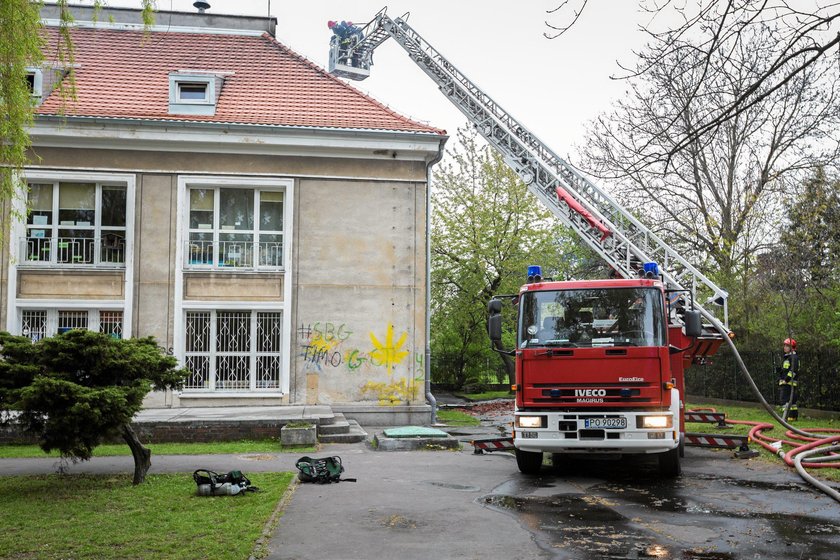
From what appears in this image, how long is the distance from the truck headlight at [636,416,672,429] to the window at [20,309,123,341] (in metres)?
13.0

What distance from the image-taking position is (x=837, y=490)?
388 inches

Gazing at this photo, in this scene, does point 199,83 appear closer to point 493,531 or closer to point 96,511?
point 96,511

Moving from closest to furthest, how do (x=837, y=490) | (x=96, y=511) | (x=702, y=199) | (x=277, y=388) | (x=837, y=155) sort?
(x=96, y=511) < (x=837, y=490) < (x=277, y=388) < (x=837, y=155) < (x=702, y=199)

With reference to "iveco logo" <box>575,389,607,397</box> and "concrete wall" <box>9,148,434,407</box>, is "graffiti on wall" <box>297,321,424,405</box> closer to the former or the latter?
"concrete wall" <box>9,148,434,407</box>

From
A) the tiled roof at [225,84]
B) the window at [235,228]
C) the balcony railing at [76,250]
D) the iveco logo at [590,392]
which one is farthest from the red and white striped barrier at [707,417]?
the balcony railing at [76,250]

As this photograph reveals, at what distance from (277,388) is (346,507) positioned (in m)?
9.98

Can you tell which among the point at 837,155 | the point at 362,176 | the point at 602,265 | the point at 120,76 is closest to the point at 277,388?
the point at 362,176

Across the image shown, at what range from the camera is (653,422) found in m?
10.3

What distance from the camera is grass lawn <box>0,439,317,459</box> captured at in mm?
13398

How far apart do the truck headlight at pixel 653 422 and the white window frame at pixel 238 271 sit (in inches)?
401

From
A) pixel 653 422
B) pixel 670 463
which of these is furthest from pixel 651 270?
pixel 670 463

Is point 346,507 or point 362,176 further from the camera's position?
point 362,176

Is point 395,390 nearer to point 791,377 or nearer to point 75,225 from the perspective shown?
point 75,225

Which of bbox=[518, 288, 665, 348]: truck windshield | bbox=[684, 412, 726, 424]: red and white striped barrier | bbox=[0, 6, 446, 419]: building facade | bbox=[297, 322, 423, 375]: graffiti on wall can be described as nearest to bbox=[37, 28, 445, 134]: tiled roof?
bbox=[0, 6, 446, 419]: building facade
